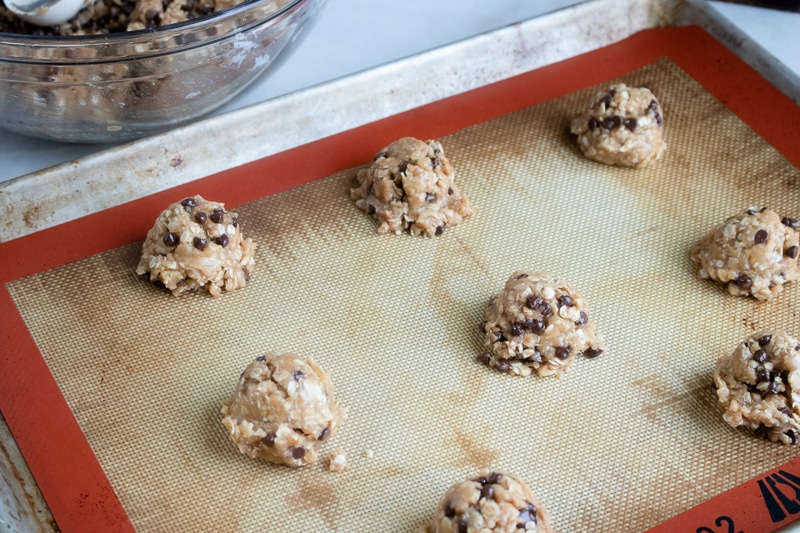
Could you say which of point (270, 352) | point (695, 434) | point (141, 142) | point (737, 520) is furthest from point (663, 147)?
point (141, 142)

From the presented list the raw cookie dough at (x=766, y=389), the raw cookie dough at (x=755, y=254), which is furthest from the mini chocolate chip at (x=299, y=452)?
the raw cookie dough at (x=755, y=254)

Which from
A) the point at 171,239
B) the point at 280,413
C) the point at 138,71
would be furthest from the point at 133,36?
the point at 280,413

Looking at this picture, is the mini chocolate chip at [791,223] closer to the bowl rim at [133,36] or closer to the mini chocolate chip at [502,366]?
the mini chocolate chip at [502,366]

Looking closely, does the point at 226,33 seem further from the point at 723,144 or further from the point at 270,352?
the point at 723,144

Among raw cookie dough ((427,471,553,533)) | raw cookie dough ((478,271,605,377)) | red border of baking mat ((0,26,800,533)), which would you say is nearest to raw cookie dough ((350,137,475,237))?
red border of baking mat ((0,26,800,533))

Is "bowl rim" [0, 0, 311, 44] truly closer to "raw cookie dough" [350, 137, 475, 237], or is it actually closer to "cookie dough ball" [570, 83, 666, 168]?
"raw cookie dough" [350, 137, 475, 237]

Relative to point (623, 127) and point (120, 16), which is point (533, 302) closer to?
point (623, 127)
